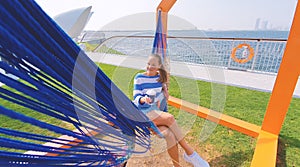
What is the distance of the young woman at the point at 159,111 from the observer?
3.95 feet

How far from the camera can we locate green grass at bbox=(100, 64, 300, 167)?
143 centimetres

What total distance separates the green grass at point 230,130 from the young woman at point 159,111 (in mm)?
278

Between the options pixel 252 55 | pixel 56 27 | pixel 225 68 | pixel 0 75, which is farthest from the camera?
pixel 225 68

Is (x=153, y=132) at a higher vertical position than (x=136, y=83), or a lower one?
lower

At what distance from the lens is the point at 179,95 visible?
2.87 metres

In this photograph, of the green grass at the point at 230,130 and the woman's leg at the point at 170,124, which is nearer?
the woman's leg at the point at 170,124

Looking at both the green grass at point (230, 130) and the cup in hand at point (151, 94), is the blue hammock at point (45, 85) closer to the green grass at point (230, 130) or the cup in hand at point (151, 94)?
the cup in hand at point (151, 94)

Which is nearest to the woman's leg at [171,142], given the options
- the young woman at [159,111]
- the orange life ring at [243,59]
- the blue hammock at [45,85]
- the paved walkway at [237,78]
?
the young woman at [159,111]

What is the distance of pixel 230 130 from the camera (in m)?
1.84

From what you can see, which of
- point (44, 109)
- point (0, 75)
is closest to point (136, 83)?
point (44, 109)

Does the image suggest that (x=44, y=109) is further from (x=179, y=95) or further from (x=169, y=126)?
(x=179, y=95)

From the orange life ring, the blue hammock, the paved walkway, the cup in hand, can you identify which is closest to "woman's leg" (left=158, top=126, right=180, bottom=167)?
the cup in hand

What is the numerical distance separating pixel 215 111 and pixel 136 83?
1166mm

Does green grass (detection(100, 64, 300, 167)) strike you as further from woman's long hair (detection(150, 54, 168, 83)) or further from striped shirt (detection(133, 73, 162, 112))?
woman's long hair (detection(150, 54, 168, 83))
